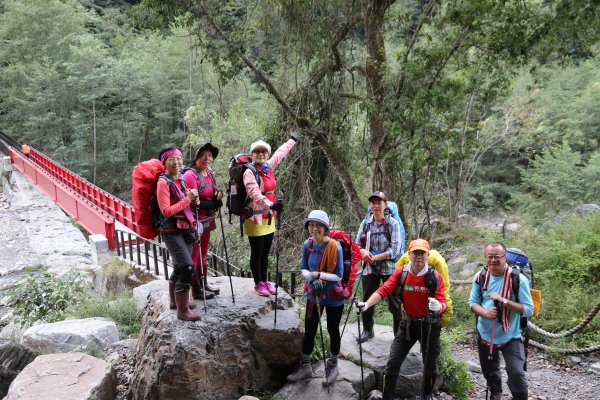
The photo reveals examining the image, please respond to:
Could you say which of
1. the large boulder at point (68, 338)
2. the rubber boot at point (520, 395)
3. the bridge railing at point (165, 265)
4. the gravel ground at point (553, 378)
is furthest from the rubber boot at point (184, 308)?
the bridge railing at point (165, 265)

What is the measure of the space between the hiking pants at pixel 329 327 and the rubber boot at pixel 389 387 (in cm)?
55

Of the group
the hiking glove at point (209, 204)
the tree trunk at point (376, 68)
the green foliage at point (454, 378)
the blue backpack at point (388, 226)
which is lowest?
the green foliage at point (454, 378)

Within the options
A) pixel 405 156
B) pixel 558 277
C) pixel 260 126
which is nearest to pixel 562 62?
pixel 405 156

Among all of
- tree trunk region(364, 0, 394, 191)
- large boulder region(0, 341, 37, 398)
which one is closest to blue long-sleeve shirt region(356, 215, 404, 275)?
tree trunk region(364, 0, 394, 191)

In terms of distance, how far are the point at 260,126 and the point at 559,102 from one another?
66.4ft

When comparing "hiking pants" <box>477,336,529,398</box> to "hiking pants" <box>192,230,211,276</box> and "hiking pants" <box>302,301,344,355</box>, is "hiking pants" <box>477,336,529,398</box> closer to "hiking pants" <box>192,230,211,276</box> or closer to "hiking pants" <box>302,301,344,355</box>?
"hiking pants" <box>302,301,344,355</box>

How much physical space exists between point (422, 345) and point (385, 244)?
1.12 metres

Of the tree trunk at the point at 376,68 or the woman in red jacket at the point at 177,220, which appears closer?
the woman in red jacket at the point at 177,220

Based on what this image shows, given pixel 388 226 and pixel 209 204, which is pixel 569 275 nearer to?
pixel 388 226

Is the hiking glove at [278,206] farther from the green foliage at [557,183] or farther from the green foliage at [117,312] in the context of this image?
the green foliage at [557,183]

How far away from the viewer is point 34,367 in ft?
15.1

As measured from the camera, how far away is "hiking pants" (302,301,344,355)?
445 cm

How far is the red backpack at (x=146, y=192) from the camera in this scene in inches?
170

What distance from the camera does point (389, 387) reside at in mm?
4461
